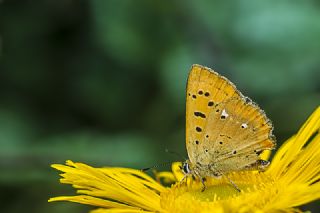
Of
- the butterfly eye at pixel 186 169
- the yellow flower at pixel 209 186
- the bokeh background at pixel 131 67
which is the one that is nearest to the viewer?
the yellow flower at pixel 209 186

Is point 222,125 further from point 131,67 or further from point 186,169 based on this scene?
point 131,67

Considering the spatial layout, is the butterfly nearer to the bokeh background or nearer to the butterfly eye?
the butterfly eye

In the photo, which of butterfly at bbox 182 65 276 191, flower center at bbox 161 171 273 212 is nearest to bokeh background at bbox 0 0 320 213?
flower center at bbox 161 171 273 212

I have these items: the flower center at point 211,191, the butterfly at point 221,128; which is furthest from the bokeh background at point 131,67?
the butterfly at point 221,128

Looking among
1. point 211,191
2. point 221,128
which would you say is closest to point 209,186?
point 211,191

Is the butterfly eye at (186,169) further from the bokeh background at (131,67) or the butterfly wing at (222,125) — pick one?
the bokeh background at (131,67)

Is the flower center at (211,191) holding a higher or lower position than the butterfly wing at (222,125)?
lower

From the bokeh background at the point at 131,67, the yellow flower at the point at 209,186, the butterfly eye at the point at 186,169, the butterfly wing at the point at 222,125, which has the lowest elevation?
the yellow flower at the point at 209,186
